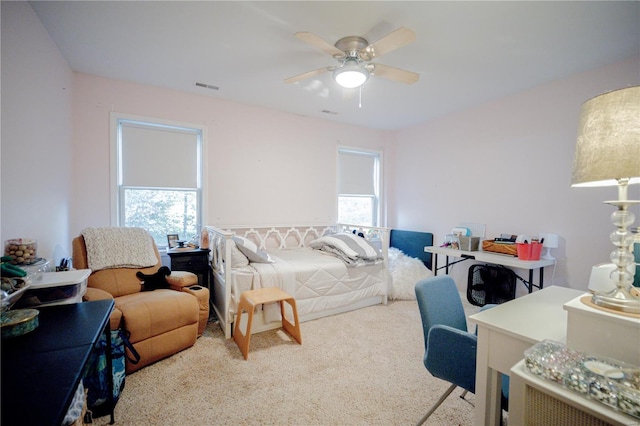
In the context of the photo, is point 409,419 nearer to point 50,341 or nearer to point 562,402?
point 562,402

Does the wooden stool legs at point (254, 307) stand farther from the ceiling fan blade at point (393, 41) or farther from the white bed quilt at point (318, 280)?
the ceiling fan blade at point (393, 41)

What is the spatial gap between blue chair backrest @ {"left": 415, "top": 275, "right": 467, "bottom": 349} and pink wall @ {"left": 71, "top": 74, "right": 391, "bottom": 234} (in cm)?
269

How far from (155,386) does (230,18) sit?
8.57 ft

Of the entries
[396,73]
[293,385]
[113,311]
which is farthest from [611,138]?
[113,311]

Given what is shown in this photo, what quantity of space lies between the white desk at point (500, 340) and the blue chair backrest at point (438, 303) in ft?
0.95

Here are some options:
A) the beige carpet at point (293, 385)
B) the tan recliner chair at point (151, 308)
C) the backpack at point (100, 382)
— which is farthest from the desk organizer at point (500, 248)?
the backpack at point (100, 382)

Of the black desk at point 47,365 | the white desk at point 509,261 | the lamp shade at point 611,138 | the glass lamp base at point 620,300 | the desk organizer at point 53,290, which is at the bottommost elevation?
the white desk at point 509,261

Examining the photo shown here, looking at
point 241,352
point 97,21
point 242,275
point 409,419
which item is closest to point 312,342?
point 241,352

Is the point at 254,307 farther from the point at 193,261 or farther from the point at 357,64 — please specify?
the point at 357,64

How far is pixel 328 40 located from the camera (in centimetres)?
217

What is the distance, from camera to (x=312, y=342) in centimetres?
242

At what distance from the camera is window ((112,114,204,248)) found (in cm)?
302

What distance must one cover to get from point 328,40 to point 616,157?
200 cm

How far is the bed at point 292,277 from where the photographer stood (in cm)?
253
